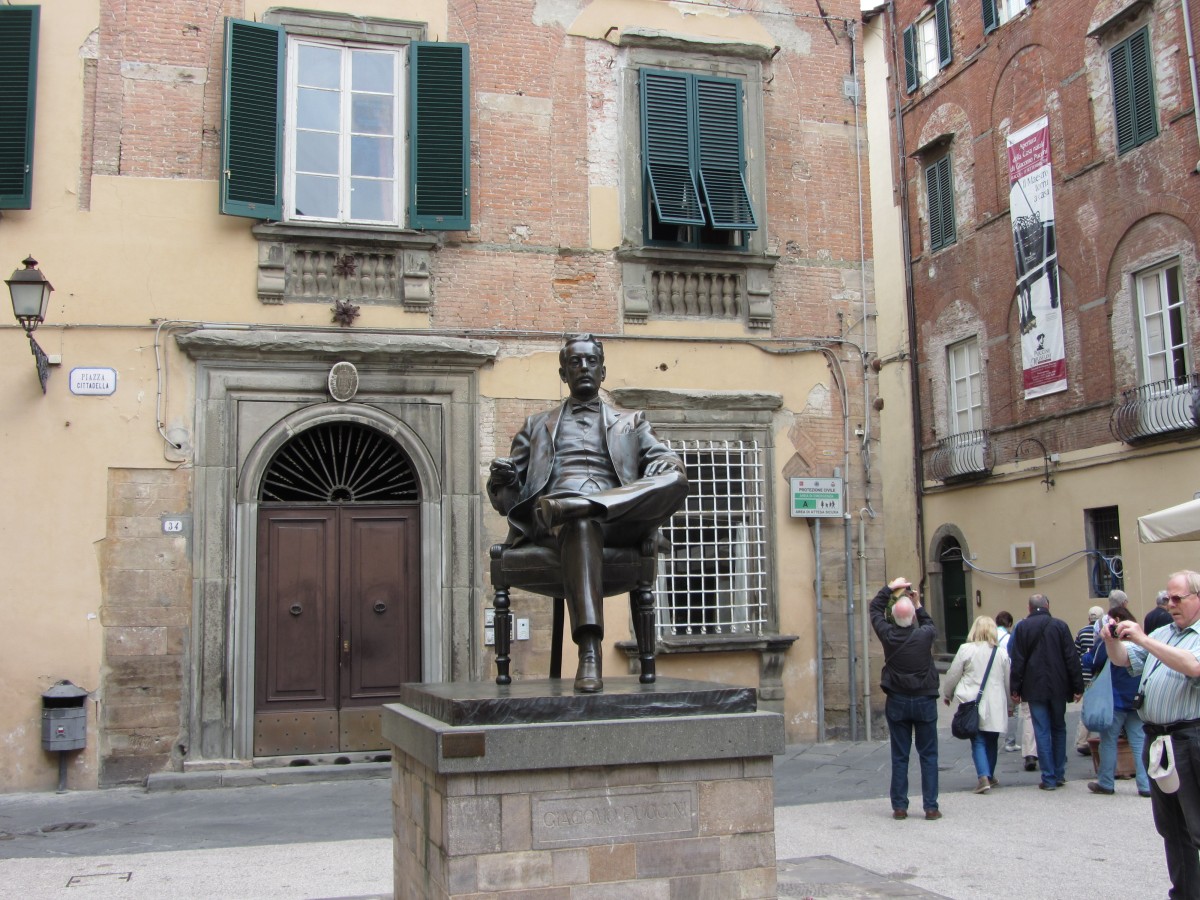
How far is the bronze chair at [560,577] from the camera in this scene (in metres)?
5.89

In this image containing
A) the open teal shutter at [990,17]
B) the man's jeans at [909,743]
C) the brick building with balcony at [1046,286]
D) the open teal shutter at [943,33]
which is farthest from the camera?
the open teal shutter at [943,33]

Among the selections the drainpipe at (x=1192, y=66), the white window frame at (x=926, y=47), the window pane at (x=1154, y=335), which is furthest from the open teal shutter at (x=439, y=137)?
the white window frame at (x=926, y=47)

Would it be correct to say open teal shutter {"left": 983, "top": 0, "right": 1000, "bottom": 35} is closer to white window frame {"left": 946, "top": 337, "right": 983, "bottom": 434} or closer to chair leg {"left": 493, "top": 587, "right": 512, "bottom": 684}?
white window frame {"left": 946, "top": 337, "right": 983, "bottom": 434}

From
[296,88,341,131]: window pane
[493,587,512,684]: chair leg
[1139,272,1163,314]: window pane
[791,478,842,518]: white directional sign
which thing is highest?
[296,88,341,131]: window pane

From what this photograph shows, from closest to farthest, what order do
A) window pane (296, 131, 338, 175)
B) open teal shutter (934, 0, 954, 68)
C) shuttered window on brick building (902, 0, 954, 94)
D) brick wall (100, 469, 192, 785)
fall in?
brick wall (100, 469, 192, 785)
window pane (296, 131, 338, 175)
open teal shutter (934, 0, 954, 68)
shuttered window on brick building (902, 0, 954, 94)

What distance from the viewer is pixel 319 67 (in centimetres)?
1227

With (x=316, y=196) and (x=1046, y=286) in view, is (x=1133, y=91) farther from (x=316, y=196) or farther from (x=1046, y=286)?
(x=316, y=196)

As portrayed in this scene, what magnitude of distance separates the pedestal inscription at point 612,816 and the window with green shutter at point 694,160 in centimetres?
843

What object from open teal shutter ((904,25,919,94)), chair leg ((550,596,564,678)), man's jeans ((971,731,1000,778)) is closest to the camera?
chair leg ((550,596,564,678))

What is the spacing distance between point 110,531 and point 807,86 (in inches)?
337

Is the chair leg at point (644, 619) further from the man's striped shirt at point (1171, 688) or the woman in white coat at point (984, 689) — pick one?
the woman in white coat at point (984, 689)

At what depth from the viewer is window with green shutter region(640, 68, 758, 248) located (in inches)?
505

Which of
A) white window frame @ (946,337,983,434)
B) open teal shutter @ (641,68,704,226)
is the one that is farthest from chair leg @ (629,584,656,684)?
white window frame @ (946,337,983,434)

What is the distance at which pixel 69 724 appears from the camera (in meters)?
10.7
